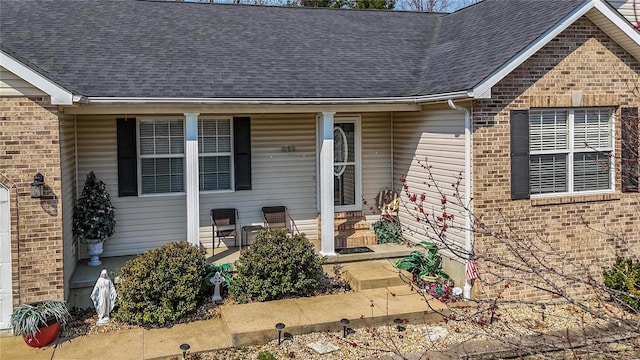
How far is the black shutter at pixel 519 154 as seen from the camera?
862 cm

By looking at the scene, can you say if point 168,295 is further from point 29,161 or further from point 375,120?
point 375,120

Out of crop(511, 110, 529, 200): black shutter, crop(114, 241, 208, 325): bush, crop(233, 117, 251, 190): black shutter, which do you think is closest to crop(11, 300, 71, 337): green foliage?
crop(114, 241, 208, 325): bush

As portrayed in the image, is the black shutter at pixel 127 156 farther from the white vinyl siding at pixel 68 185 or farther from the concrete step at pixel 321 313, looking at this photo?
the concrete step at pixel 321 313

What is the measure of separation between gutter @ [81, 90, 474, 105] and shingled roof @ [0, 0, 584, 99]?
0.13 metres

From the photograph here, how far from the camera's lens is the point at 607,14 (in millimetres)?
8477

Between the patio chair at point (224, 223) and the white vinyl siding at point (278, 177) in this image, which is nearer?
the patio chair at point (224, 223)

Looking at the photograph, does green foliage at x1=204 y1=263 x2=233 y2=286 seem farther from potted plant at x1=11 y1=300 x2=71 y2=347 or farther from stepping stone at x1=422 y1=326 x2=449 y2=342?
stepping stone at x1=422 y1=326 x2=449 y2=342

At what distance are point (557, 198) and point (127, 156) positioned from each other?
756cm

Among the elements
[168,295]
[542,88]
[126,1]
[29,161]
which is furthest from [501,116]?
[126,1]

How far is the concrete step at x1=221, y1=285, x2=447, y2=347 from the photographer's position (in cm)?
723

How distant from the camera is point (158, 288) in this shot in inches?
302

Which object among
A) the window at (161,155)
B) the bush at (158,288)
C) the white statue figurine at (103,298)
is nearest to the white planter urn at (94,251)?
the window at (161,155)

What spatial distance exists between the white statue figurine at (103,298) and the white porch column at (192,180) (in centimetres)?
165

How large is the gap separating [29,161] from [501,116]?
708 centimetres
